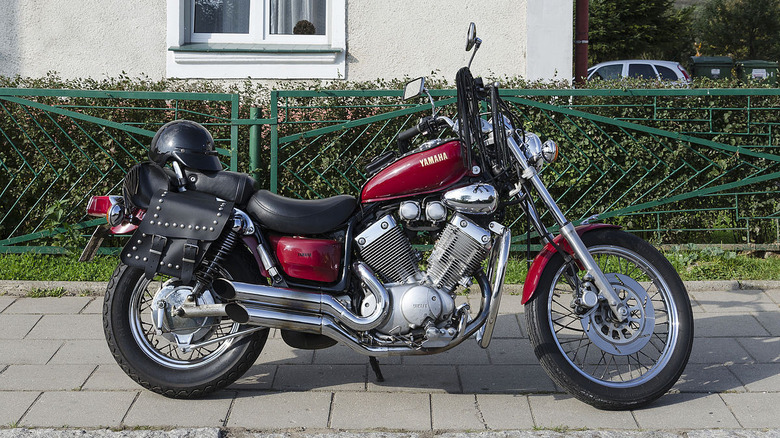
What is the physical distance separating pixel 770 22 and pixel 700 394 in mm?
37030

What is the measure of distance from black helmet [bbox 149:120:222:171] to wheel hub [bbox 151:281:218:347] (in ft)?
1.77

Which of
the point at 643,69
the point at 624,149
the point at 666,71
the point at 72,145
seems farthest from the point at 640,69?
the point at 72,145

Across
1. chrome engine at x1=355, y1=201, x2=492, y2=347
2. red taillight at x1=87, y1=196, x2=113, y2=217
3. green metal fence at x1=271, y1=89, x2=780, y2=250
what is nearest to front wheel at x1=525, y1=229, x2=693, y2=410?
chrome engine at x1=355, y1=201, x2=492, y2=347

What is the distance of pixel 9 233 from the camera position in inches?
256

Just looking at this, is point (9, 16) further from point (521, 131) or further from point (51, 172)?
point (521, 131)

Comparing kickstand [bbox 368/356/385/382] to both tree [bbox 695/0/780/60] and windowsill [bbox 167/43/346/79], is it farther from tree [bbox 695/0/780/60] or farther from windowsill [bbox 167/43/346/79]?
tree [bbox 695/0/780/60]

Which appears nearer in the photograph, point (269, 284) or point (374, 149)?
point (269, 284)

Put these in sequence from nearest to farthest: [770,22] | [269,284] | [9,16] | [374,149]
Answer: [269,284], [374,149], [9,16], [770,22]

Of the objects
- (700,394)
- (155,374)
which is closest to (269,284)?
(155,374)

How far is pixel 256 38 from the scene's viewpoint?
848 cm

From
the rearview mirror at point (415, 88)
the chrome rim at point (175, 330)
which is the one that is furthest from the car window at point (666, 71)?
the chrome rim at point (175, 330)

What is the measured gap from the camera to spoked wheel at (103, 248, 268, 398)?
3.90 meters

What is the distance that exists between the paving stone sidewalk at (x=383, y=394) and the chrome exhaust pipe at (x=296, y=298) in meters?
0.45

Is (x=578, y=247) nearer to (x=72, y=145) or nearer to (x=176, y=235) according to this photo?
(x=176, y=235)
